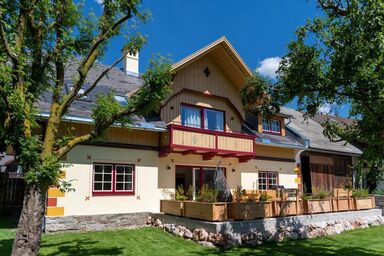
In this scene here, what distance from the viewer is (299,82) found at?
9.08 m

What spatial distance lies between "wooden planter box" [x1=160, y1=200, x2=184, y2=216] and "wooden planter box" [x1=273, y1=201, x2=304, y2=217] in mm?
3512

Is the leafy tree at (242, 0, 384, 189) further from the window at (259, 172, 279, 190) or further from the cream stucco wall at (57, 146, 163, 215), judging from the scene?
the window at (259, 172, 279, 190)

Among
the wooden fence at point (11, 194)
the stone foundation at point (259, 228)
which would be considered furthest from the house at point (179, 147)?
the wooden fence at point (11, 194)

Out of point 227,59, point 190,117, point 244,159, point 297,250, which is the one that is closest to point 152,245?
point 297,250

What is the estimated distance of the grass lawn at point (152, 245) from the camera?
9547 millimetres

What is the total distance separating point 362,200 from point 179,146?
9.56 metres

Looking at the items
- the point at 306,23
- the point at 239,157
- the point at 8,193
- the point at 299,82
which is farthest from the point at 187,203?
the point at 8,193

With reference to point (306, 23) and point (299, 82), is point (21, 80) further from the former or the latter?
point (306, 23)

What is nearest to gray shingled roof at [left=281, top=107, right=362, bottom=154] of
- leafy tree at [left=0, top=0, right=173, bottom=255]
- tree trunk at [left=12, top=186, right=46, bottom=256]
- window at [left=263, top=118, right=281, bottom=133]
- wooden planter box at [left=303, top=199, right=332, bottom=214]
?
window at [left=263, top=118, right=281, bottom=133]

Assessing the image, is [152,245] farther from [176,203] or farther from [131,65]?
[131,65]

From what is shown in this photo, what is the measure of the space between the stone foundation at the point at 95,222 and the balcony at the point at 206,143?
277cm

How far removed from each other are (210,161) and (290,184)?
572cm

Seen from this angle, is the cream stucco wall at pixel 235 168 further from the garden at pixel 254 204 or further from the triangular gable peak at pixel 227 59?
the triangular gable peak at pixel 227 59

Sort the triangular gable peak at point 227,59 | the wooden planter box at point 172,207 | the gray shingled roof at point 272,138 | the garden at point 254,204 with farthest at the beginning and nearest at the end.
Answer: the gray shingled roof at point 272,138, the triangular gable peak at point 227,59, the wooden planter box at point 172,207, the garden at point 254,204
